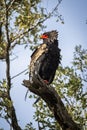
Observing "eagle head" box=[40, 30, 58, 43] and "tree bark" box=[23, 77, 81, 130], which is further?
"eagle head" box=[40, 30, 58, 43]

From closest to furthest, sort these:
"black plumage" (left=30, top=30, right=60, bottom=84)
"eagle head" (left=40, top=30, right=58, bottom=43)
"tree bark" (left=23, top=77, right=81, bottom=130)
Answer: "tree bark" (left=23, top=77, right=81, bottom=130), "black plumage" (left=30, top=30, right=60, bottom=84), "eagle head" (left=40, top=30, right=58, bottom=43)

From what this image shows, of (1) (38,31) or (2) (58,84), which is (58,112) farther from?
(2) (58,84)

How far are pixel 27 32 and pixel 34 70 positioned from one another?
5.65 meters

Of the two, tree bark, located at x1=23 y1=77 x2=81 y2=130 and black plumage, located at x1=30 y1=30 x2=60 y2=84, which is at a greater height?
black plumage, located at x1=30 y1=30 x2=60 y2=84

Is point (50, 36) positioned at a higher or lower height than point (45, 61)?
higher

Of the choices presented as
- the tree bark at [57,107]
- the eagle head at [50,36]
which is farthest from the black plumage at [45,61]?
the tree bark at [57,107]

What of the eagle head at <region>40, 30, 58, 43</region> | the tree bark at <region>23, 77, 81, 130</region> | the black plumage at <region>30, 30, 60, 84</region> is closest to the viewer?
the tree bark at <region>23, 77, 81, 130</region>

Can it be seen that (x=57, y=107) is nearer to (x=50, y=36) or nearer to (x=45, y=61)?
(x=45, y=61)

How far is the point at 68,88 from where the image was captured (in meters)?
23.6

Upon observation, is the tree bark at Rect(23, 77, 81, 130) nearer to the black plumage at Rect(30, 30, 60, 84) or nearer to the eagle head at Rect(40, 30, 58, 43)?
the black plumage at Rect(30, 30, 60, 84)

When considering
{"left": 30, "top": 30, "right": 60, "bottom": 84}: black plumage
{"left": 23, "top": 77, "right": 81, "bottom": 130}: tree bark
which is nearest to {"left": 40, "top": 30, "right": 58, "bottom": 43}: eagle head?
{"left": 30, "top": 30, "right": 60, "bottom": 84}: black plumage

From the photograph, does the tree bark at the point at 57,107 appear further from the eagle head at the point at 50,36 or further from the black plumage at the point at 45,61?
the eagle head at the point at 50,36

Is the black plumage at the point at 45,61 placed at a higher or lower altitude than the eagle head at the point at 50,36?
lower

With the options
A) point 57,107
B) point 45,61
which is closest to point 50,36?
point 45,61
